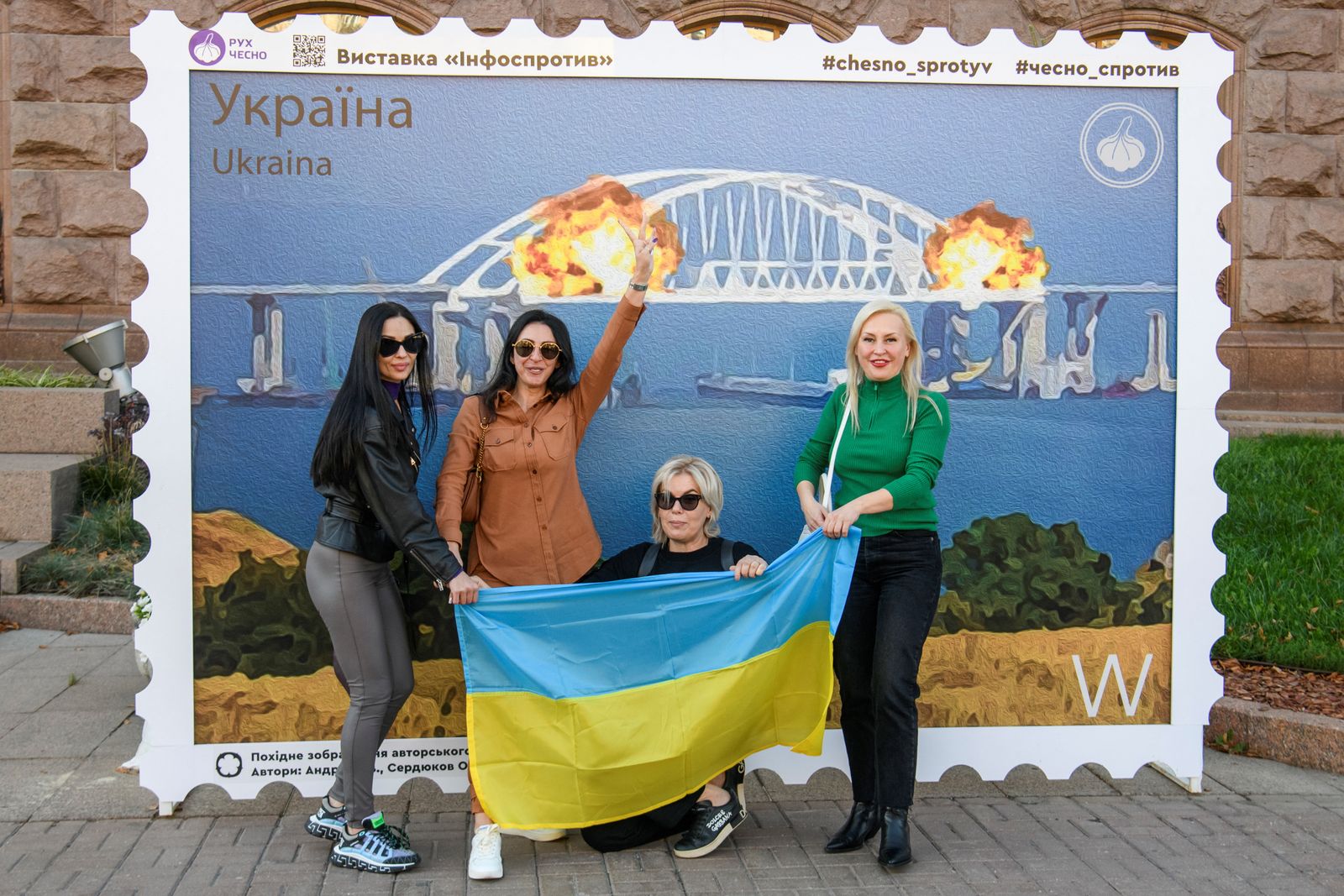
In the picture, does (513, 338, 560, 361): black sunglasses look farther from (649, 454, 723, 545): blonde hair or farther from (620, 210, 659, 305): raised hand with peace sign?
(649, 454, 723, 545): blonde hair

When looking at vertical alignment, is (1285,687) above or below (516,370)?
below

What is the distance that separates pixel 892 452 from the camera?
4832mm

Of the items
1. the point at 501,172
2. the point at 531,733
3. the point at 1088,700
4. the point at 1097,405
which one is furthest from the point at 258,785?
the point at 1097,405

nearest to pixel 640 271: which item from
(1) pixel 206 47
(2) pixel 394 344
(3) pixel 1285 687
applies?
(2) pixel 394 344

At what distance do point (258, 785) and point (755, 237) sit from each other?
3212 mm

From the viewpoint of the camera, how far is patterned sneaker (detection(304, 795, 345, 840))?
479 cm

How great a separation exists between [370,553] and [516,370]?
37.0 inches

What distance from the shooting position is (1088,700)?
5.68 metres

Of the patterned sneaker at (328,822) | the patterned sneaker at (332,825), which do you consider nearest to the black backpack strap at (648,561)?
the patterned sneaker at (332,825)

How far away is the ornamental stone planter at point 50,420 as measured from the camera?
9492 mm

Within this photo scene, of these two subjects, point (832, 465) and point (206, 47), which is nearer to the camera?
point (832, 465)

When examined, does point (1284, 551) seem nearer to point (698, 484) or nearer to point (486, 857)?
point (698, 484)

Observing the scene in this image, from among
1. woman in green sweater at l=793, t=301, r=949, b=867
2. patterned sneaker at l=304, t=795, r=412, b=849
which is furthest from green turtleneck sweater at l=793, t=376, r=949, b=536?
patterned sneaker at l=304, t=795, r=412, b=849

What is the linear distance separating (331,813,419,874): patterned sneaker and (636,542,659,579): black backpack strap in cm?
137
